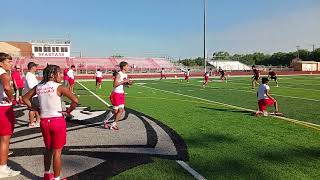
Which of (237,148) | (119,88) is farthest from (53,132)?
(119,88)

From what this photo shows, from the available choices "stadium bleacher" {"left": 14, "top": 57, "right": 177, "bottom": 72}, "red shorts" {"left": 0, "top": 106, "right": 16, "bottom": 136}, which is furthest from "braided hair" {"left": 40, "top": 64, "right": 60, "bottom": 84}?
"stadium bleacher" {"left": 14, "top": 57, "right": 177, "bottom": 72}

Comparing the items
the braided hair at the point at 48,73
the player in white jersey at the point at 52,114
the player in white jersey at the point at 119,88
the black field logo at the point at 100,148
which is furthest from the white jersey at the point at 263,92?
the braided hair at the point at 48,73

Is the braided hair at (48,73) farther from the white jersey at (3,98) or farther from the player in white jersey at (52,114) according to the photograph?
the white jersey at (3,98)

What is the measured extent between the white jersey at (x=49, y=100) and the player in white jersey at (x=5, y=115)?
83 cm

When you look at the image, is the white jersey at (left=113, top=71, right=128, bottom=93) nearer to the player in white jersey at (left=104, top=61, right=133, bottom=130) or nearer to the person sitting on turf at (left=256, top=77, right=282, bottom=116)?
the player in white jersey at (left=104, top=61, right=133, bottom=130)

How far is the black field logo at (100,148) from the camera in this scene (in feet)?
19.7

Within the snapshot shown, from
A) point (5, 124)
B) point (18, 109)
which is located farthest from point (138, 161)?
point (18, 109)

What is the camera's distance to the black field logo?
600 centimetres

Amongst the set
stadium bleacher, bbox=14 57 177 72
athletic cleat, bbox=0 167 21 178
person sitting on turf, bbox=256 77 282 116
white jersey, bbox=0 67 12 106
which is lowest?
athletic cleat, bbox=0 167 21 178

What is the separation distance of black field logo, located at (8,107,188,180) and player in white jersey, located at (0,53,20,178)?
0.98ft

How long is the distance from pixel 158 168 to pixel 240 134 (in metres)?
3.20

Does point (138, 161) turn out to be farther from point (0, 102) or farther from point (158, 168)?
point (0, 102)

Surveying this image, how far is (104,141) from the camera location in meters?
8.12

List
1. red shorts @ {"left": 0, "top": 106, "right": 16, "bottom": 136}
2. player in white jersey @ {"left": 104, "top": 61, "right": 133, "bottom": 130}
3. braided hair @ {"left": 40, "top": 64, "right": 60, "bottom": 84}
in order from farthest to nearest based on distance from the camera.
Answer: player in white jersey @ {"left": 104, "top": 61, "right": 133, "bottom": 130} < red shorts @ {"left": 0, "top": 106, "right": 16, "bottom": 136} < braided hair @ {"left": 40, "top": 64, "right": 60, "bottom": 84}
